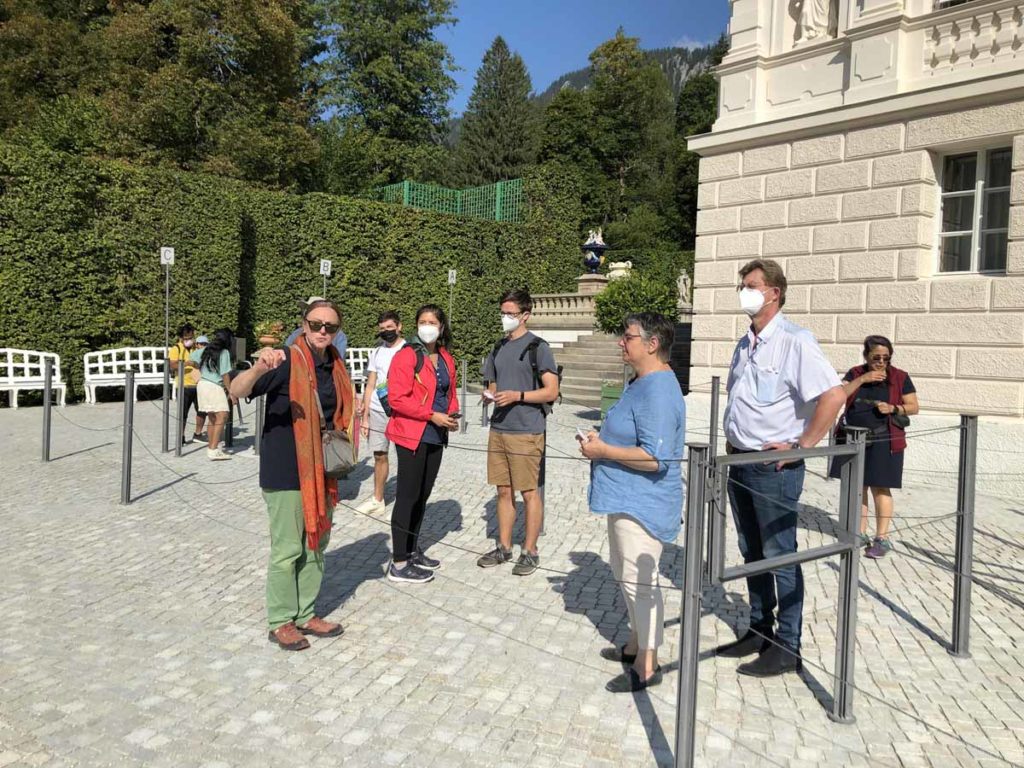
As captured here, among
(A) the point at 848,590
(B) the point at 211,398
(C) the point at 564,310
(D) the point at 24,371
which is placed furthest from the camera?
(C) the point at 564,310

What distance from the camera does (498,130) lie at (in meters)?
49.9

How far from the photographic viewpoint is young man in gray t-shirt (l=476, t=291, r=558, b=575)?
5660 millimetres

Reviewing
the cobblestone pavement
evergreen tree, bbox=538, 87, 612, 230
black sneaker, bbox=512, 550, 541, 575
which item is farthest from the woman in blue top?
evergreen tree, bbox=538, 87, 612, 230

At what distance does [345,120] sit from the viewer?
37.1m

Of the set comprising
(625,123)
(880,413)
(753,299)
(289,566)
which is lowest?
(289,566)

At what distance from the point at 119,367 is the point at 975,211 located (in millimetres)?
15267

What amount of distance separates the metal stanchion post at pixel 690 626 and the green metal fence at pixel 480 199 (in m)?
23.1

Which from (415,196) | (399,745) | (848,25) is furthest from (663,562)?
(415,196)

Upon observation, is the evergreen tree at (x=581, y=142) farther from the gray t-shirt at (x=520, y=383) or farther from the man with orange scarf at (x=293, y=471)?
the man with orange scarf at (x=293, y=471)

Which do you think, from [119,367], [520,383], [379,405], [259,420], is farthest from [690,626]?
[119,367]

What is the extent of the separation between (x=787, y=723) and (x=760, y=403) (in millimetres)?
1481

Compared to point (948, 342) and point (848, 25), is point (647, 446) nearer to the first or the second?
point (948, 342)

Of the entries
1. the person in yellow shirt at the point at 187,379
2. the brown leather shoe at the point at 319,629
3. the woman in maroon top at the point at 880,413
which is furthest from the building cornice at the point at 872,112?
the brown leather shoe at the point at 319,629

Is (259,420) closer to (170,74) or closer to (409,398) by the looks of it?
(409,398)
